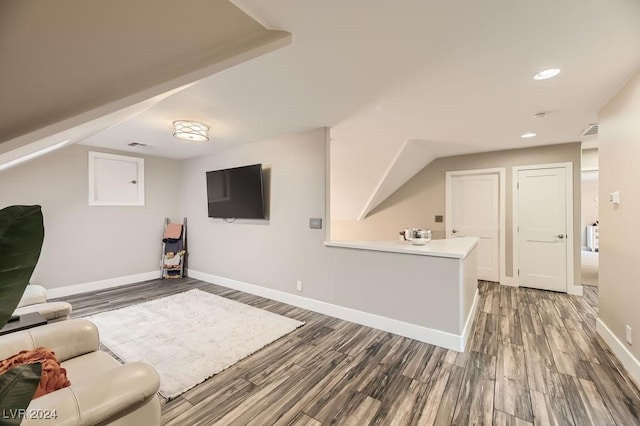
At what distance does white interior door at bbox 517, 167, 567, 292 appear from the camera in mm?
4227

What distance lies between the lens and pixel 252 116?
2969mm

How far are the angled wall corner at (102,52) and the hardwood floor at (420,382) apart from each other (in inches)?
74.7

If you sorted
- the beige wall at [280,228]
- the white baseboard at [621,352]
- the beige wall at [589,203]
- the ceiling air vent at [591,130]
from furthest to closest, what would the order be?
1. the beige wall at [589,203]
2. the beige wall at [280,228]
3. the ceiling air vent at [591,130]
4. the white baseboard at [621,352]

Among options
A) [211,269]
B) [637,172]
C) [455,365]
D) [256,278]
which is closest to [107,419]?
[455,365]

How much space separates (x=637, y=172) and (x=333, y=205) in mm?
4562

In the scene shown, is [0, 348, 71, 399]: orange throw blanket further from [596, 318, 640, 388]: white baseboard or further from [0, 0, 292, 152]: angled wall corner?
[596, 318, 640, 388]: white baseboard

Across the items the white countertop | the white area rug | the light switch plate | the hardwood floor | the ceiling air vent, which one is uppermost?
the ceiling air vent

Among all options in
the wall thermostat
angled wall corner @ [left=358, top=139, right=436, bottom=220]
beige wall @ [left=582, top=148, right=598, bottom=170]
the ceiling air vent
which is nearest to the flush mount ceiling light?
angled wall corner @ [left=358, top=139, right=436, bottom=220]

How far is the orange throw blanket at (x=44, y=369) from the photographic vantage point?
0.94m

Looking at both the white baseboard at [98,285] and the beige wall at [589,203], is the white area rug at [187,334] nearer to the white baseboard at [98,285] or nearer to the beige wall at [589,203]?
the white baseboard at [98,285]

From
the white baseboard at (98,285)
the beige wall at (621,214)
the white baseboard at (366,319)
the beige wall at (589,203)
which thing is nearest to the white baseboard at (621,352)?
the beige wall at (621,214)

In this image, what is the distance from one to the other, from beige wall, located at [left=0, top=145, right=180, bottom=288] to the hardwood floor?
12.0ft

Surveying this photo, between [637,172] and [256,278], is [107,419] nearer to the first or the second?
[256,278]

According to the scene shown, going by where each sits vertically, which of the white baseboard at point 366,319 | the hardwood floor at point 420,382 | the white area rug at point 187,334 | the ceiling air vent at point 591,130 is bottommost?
the hardwood floor at point 420,382
